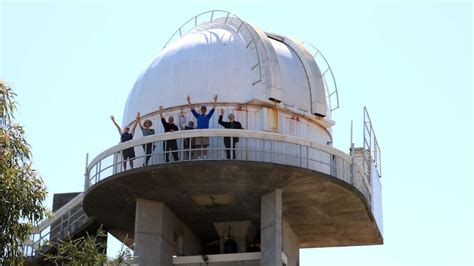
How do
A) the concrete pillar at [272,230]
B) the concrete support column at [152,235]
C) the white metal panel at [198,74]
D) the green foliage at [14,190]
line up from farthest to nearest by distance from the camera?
1. the white metal panel at [198,74]
2. the concrete support column at [152,235]
3. the concrete pillar at [272,230]
4. the green foliage at [14,190]

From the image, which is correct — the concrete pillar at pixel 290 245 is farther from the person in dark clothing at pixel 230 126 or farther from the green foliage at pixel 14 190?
the green foliage at pixel 14 190

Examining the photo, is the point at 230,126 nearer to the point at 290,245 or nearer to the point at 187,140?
the point at 187,140

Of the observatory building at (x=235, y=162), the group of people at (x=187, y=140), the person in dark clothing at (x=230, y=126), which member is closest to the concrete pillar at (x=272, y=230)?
the observatory building at (x=235, y=162)

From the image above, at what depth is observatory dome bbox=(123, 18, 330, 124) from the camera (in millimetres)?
32500

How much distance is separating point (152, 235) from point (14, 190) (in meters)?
14.4

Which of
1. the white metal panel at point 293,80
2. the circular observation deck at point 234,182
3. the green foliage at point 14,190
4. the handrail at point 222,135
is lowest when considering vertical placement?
the green foliage at point 14,190

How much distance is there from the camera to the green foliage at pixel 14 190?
18641 mm

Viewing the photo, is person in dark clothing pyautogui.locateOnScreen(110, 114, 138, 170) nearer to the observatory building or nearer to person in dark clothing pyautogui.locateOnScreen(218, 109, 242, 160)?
the observatory building

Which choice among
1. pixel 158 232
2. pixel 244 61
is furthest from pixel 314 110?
pixel 158 232

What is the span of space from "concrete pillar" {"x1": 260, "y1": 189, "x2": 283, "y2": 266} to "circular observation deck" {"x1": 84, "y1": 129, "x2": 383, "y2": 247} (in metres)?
0.45

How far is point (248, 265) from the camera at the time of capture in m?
32.8

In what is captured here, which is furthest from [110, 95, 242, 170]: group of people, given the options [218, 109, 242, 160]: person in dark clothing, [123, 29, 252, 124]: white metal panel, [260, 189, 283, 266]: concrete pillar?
[260, 189, 283, 266]: concrete pillar

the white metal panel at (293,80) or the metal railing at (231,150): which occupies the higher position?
the white metal panel at (293,80)

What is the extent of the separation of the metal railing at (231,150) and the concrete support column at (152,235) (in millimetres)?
2306
